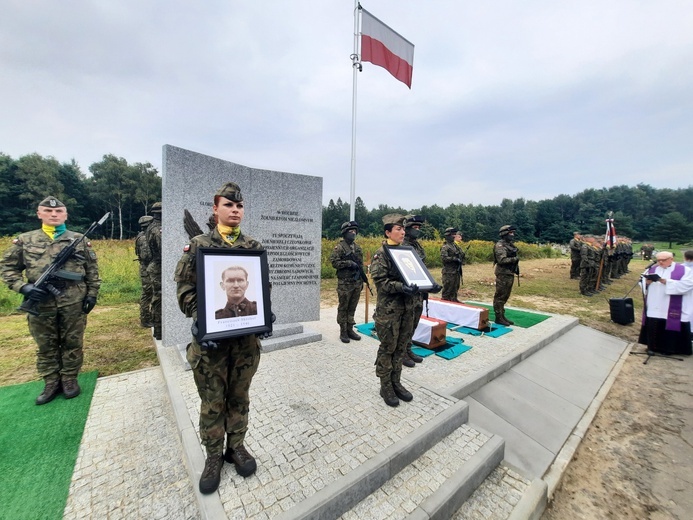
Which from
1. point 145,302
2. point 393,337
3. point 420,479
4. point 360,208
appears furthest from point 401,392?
point 360,208

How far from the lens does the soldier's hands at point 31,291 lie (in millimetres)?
3330

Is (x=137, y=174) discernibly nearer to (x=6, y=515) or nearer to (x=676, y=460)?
(x=6, y=515)

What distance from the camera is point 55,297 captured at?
3.62 meters

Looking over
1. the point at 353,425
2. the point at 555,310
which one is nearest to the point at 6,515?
the point at 353,425

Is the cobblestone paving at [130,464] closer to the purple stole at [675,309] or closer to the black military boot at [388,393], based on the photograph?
the black military boot at [388,393]

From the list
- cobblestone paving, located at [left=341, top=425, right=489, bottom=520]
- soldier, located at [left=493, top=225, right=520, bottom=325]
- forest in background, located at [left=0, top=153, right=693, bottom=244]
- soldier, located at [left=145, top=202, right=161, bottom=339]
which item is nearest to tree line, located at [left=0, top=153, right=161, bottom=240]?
forest in background, located at [left=0, top=153, right=693, bottom=244]

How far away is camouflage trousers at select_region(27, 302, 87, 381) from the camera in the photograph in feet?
11.9

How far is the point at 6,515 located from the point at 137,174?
41934mm

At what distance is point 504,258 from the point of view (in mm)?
7160

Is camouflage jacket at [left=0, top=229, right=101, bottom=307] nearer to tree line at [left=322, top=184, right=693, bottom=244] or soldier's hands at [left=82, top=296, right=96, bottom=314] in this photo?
soldier's hands at [left=82, top=296, right=96, bottom=314]

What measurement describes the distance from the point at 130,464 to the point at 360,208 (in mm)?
55508

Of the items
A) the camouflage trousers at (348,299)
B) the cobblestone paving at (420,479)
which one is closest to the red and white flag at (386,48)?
the camouflage trousers at (348,299)

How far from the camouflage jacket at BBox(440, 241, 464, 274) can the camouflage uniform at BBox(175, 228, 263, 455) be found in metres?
6.79

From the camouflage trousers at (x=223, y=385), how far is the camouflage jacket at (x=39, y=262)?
2754 mm
